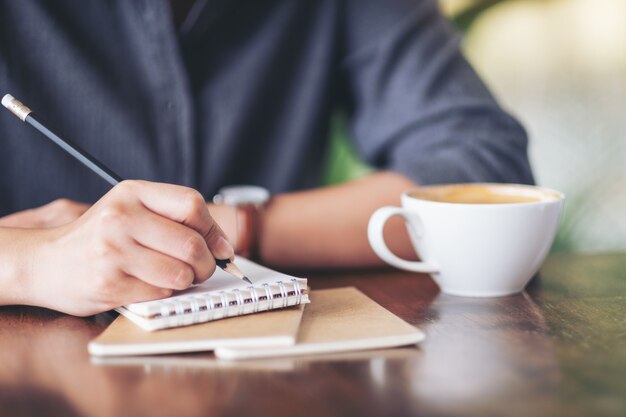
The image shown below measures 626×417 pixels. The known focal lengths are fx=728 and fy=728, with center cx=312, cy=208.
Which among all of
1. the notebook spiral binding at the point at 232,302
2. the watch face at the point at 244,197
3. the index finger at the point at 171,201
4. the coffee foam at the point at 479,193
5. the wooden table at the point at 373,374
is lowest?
the wooden table at the point at 373,374

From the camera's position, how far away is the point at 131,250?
576 millimetres

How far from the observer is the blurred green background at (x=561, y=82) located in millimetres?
1480

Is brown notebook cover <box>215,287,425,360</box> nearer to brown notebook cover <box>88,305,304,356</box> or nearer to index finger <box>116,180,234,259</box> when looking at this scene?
brown notebook cover <box>88,305,304,356</box>

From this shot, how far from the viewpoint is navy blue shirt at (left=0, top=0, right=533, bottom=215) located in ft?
3.38

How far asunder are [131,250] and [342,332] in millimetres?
179

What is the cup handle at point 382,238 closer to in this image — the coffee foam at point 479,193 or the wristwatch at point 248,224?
the coffee foam at point 479,193

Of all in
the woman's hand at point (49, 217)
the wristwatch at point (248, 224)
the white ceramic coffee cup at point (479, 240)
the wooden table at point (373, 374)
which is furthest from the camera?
the wristwatch at point (248, 224)

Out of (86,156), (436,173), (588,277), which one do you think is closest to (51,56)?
(86,156)

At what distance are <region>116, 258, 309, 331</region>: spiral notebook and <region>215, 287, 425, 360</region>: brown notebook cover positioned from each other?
27 millimetres

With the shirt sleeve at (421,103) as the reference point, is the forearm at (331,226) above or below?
below

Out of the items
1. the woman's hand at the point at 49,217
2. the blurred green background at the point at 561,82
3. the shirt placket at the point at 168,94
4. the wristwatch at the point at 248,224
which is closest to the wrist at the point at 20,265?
the woman's hand at the point at 49,217

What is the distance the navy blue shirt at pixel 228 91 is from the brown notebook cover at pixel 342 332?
370 millimetres

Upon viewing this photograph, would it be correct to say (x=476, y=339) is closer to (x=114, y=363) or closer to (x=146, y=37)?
(x=114, y=363)

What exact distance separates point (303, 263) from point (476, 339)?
360mm
